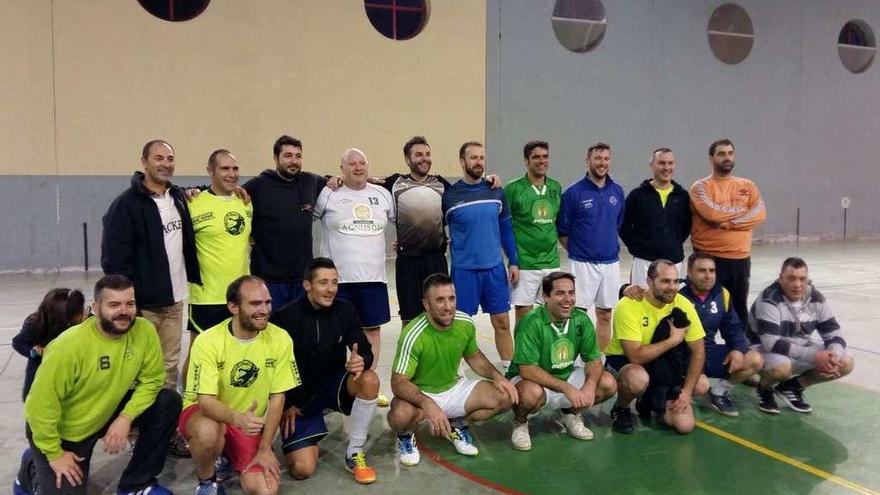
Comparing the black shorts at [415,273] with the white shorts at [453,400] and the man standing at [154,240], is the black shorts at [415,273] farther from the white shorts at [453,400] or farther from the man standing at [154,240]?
the man standing at [154,240]

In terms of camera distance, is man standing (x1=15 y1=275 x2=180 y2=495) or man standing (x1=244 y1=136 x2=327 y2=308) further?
man standing (x1=244 y1=136 x2=327 y2=308)

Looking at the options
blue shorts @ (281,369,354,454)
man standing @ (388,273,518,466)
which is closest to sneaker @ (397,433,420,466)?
man standing @ (388,273,518,466)

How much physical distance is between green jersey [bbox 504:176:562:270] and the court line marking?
1.66 m

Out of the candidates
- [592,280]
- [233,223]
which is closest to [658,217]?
[592,280]

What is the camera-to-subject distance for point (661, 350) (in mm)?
4406

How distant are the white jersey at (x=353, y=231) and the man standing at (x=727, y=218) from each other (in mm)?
2556

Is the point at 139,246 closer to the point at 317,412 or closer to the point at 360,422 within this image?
the point at 317,412

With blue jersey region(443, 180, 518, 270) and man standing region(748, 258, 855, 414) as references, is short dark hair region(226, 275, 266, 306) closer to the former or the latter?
blue jersey region(443, 180, 518, 270)

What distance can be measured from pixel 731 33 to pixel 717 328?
12117 millimetres

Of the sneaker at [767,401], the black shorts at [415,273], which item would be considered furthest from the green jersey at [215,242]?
the sneaker at [767,401]

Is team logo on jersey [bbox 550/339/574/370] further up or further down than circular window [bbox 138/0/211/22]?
further down

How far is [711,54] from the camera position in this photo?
14.7 m

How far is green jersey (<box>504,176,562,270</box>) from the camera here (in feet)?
17.8

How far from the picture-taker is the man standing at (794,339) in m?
4.70
